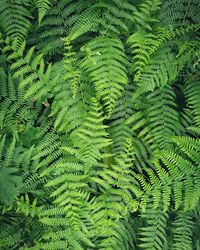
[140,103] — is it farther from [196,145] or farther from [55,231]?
[55,231]

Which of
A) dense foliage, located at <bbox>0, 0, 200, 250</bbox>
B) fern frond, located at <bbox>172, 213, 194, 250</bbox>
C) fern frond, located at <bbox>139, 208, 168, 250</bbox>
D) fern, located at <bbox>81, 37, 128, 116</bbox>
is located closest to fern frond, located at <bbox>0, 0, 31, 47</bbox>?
dense foliage, located at <bbox>0, 0, 200, 250</bbox>

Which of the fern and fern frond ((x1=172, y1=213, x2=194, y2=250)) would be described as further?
fern frond ((x1=172, y1=213, x2=194, y2=250))

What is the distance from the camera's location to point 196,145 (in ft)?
11.1

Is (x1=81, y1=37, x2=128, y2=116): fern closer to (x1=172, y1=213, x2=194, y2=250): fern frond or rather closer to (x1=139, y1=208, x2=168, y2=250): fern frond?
(x1=139, y1=208, x2=168, y2=250): fern frond

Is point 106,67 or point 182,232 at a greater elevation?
point 106,67

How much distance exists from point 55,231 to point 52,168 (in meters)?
0.63

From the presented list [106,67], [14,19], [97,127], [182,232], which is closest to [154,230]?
[182,232]

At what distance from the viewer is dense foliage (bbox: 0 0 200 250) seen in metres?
3.14

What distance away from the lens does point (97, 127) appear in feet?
10.4

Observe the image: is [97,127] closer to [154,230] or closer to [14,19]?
[154,230]

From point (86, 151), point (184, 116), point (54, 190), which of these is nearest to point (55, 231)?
point (54, 190)

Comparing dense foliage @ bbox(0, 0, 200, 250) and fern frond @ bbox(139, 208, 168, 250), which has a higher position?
dense foliage @ bbox(0, 0, 200, 250)

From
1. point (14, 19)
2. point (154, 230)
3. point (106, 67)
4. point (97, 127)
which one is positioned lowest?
point (154, 230)

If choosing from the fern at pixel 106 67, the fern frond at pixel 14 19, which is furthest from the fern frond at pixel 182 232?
the fern frond at pixel 14 19
